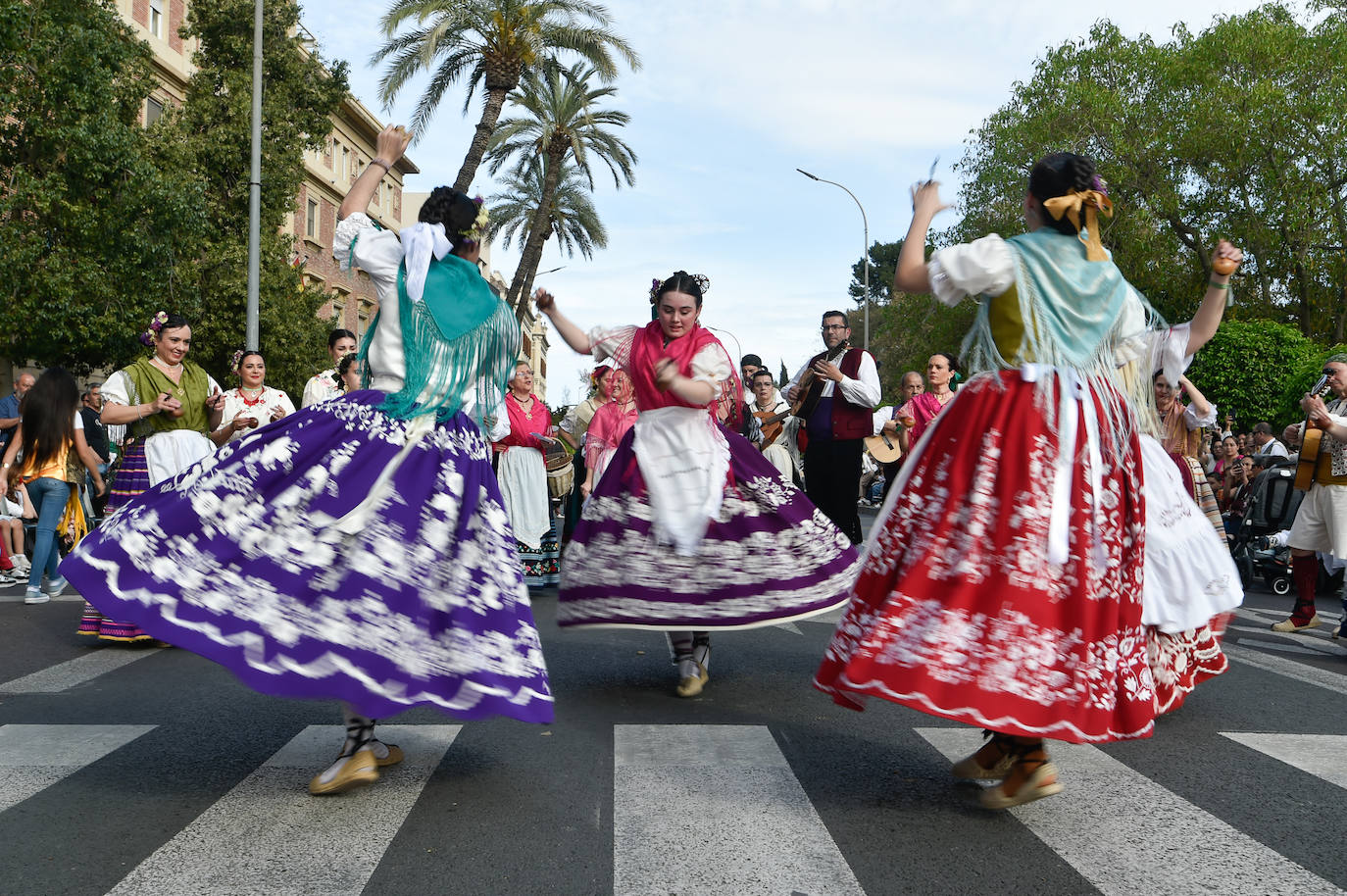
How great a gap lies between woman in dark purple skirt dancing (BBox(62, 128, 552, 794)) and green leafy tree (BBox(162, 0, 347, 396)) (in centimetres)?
2364

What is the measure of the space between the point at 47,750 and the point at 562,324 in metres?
2.63

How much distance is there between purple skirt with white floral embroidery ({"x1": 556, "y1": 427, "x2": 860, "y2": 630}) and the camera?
212 inches

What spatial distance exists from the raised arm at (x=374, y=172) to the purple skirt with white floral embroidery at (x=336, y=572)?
72cm

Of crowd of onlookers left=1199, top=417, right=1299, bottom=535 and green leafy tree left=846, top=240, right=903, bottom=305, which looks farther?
green leafy tree left=846, top=240, right=903, bottom=305

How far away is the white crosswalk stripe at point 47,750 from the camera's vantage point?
3805 millimetres

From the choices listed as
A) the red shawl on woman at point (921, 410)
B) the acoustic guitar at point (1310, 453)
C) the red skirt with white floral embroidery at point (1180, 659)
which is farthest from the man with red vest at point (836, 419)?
the red skirt with white floral embroidery at point (1180, 659)

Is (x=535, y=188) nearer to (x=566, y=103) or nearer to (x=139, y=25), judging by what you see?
(x=566, y=103)

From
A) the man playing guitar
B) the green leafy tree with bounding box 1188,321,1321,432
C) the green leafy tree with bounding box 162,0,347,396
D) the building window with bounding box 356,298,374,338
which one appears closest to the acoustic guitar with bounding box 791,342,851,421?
the man playing guitar

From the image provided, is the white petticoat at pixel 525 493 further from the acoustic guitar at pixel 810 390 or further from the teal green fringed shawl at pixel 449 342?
the teal green fringed shawl at pixel 449 342

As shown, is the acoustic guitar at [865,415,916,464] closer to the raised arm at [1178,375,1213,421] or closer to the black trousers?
the black trousers

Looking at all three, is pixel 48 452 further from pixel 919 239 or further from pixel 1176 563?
pixel 1176 563

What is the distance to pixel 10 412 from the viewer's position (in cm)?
1338

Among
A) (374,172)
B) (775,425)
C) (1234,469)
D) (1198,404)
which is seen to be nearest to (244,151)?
(775,425)

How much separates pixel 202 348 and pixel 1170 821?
86.4 feet
